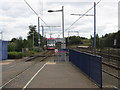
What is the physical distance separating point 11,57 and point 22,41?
12861mm

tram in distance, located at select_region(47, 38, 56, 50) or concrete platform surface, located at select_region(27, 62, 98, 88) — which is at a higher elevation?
tram in distance, located at select_region(47, 38, 56, 50)

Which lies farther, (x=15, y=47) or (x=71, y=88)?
(x=15, y=47)

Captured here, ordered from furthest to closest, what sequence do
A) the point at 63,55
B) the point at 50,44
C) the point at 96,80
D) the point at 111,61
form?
1. the point at 50,44
2. the point at 63,55
3. the point at 111,61
4. the point at 96,80

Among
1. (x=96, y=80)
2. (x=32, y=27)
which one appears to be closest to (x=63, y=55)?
(x=96, y=80)

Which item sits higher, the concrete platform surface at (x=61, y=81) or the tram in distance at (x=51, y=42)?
the tram in distance at (x=51, y=42)

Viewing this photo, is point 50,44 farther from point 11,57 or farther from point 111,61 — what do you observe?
point 111,61

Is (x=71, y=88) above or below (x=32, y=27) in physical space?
below

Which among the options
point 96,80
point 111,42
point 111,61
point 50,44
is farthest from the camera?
point 50,44

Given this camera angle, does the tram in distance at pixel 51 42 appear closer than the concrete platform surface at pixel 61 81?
No

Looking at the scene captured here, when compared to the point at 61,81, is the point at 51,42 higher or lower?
higher

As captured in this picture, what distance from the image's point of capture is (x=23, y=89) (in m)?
10.7

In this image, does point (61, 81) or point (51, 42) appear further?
point (51, 42)

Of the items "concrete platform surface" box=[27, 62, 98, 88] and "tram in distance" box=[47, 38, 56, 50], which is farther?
"tram in distance" box=[47, 38, 56, 50]

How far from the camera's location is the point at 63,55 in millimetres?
31062
